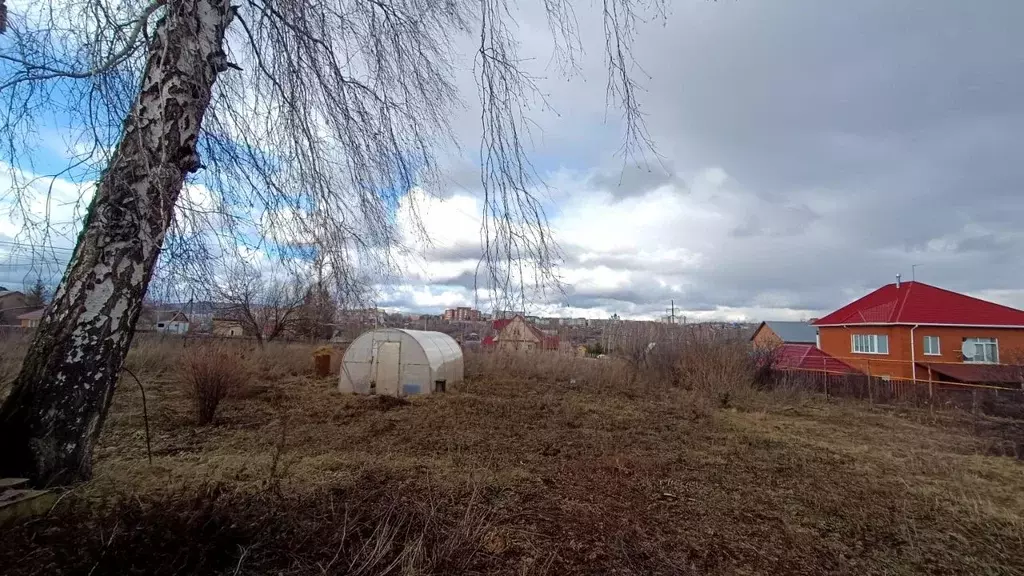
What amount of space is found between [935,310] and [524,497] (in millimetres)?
28516

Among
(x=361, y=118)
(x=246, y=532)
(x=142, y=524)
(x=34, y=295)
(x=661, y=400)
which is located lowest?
(x=661, y=400)

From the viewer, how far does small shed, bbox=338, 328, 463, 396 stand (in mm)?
12227

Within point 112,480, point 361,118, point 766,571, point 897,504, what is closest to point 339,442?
point 112,480

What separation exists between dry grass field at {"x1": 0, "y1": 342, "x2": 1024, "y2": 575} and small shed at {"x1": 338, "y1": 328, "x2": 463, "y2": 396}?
2.64m

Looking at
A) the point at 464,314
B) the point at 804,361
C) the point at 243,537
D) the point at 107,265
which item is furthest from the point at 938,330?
the point at 107,265

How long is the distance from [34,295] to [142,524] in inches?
61.8

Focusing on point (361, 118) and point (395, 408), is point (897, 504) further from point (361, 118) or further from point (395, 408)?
point (395, 408)

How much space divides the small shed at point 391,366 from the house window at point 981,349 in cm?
2586

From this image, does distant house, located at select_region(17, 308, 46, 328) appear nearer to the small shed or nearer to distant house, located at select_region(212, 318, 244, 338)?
distant house, located at select_region(212, 318, 244, 338)

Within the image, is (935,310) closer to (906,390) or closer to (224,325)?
(906,390)

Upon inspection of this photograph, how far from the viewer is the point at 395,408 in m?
9.91

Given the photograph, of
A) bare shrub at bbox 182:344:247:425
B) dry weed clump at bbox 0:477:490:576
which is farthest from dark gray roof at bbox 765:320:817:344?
dry weed clump at bbox 0:477:490:576

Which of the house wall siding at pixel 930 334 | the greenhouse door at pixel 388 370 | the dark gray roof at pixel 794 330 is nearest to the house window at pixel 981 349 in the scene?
the house wall siding at pixel 930 334

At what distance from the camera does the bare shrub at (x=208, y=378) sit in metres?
7.79
